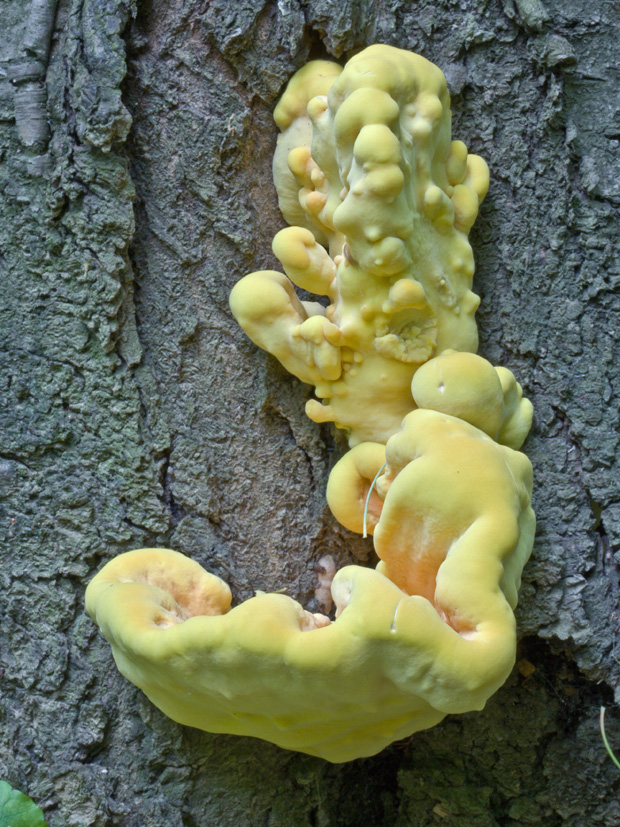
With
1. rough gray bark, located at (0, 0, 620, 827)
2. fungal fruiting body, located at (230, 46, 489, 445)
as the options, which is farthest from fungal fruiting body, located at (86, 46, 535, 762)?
rough gray bark, located at (0, 0, 620, 827)

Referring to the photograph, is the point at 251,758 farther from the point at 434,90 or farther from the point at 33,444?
the point at 434,90

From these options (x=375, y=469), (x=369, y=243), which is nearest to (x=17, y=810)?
(x=375, y=469)

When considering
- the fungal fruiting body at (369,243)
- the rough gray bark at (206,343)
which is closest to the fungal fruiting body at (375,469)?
the fungal fruiting body at (369,243)

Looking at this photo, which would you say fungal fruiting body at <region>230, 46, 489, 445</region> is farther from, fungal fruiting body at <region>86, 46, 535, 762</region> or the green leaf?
the green leaf

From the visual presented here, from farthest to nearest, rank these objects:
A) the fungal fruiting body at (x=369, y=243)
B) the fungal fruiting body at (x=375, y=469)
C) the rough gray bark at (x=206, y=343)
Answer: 1. the rough gray bark at (x=206, y=343)
2. the fungal fruiting body at (x=369, y=243)
3. the fungal fruiting body at (x=375, y=469)

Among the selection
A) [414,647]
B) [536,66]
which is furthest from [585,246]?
[414,647]

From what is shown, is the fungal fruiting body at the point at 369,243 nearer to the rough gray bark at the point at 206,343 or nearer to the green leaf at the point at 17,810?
the rough gray bark at the point at 206,343
